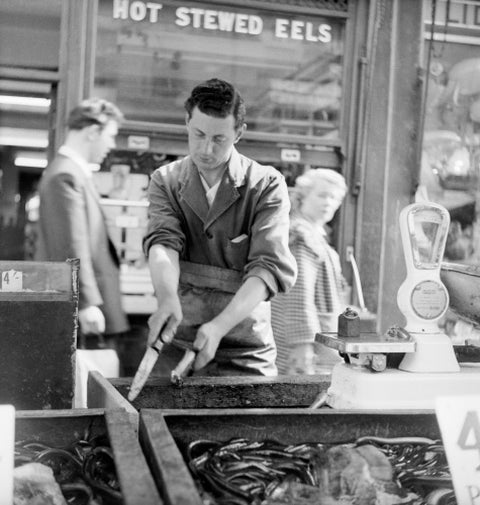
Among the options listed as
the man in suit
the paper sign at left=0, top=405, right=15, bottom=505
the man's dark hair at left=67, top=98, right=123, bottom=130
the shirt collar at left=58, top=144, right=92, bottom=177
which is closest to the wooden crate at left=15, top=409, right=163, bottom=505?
the paper sign at left=0, top=405, right=15, bottom=505

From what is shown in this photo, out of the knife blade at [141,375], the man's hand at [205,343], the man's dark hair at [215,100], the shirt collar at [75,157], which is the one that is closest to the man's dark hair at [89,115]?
the shirt collar at [75,157]

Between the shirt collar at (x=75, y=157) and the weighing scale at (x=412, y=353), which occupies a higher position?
the shirt collar at (x=75, y=157)

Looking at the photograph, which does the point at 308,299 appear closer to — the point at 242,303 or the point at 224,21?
the point at 242,303

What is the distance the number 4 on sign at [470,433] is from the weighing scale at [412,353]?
36 cm

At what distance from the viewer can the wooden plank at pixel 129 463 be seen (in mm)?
925

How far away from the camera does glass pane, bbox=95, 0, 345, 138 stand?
3936 millimetres

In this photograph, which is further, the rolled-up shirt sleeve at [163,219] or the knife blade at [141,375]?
the rolled-up shirt sleeve at [163,219]

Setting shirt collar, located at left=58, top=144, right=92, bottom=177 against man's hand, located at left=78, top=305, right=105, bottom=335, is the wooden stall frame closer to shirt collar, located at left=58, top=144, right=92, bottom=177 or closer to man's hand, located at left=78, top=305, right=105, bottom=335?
man's hand, located at left=78, top=305, right=105, bottom=335

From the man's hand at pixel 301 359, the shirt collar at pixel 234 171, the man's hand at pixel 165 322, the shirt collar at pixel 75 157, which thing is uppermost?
the shirt collar at pixel 75 157

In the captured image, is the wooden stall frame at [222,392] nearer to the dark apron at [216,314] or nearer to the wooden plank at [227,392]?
the wooden plank at [227,392]

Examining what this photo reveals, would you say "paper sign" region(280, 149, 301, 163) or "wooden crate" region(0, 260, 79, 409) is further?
"paper sign" region(280, 149, 301, 163)

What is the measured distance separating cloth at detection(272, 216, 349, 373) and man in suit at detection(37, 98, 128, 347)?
2.16 feet

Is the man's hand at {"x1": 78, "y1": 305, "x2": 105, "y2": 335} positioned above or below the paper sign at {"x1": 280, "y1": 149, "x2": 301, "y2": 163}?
below

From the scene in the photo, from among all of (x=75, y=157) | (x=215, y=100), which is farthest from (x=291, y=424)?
(x=75, y=157)
